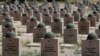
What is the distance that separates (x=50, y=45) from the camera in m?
13.1

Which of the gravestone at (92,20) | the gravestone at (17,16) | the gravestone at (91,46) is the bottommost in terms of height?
the gravestone at (91,46)

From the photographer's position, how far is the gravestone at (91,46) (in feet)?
42.4

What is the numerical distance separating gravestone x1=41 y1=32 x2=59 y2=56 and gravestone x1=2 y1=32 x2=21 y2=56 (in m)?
0.79

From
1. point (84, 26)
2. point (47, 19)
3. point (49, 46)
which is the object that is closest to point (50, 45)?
point (49, 46)

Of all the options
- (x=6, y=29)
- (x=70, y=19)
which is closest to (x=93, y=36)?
(x=6, y=29)

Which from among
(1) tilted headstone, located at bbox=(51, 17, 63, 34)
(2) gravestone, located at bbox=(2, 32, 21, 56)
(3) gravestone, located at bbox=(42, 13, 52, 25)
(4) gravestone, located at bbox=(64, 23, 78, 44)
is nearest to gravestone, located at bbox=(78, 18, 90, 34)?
(1) tilted headstone, located at bbox=(51, 17, 63, 34)

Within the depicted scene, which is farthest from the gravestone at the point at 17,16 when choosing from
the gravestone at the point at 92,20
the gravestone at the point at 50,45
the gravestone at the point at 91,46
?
the gravestone at the point at 91,46

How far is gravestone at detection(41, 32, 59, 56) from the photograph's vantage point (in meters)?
13.1

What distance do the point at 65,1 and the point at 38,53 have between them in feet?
88.2

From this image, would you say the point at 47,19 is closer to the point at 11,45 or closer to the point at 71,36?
the point at 71,36

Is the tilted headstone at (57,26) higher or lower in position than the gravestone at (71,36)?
higher

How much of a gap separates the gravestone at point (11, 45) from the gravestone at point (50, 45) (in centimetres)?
79

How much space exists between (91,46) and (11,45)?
236 centimetres

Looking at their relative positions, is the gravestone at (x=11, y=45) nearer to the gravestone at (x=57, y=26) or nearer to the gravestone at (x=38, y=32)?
the gravestone at (x=38, y=32)
